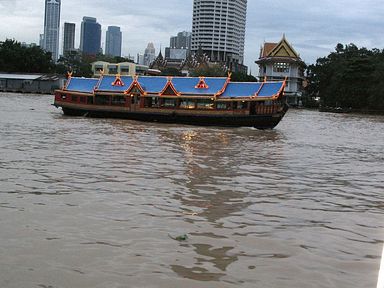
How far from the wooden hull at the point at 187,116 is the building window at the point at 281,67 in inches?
1837

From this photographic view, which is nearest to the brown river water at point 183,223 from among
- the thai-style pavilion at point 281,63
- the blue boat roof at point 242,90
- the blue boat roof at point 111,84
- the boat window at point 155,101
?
the blue boat roof at point 242,90

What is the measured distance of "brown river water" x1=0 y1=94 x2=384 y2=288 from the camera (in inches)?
187

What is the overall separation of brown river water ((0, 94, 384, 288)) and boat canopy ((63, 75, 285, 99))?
1705 cm

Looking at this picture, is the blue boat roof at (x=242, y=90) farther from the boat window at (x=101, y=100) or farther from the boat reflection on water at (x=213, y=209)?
the boat reflection on water at (x=213, y=209)

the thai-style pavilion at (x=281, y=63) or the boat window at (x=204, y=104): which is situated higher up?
the thai-style pavilion at (x=281, y=63)

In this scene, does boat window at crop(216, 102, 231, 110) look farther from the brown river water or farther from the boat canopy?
the brown river water

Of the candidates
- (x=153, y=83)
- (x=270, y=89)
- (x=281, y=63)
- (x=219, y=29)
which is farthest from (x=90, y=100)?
(x=219, y=29)

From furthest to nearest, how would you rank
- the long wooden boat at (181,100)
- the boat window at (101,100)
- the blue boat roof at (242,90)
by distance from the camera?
1. the boat window at (101,100)
2. the blue boat roof at (242,90)
3. the long wooden boat at (181,100)

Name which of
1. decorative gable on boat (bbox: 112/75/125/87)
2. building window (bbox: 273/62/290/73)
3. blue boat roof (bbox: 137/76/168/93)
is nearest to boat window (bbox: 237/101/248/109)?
blue boat roof (bbox: 137/76/168/93)

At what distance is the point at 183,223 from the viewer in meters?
6.53

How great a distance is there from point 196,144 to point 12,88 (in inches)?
2510

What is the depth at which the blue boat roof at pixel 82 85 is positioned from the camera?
34.3 metres

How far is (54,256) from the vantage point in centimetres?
503

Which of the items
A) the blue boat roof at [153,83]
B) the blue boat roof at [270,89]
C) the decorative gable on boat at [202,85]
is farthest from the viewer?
the blue boat roof at [153,83]
